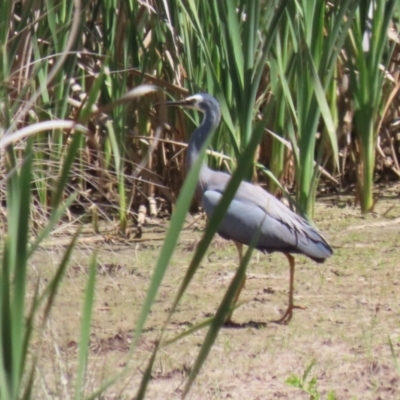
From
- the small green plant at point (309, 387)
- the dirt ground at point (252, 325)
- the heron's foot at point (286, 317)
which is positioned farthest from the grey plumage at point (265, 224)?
the small green plant at point (309, 387)

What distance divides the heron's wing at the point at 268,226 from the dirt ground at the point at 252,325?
302 mm

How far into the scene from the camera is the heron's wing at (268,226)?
204 inches

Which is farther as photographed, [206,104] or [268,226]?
[206,104]

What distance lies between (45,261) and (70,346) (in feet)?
1.32

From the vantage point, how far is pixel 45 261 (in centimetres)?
425

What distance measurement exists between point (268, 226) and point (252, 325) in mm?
551

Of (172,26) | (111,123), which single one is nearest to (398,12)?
(172,26)

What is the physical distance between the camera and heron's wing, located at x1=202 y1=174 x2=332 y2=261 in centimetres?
518

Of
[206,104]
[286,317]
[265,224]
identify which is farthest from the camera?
[206,104]

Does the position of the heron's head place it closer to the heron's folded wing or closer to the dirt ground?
the heron's folded wing

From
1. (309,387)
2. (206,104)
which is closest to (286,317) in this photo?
(309,387)

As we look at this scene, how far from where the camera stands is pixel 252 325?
196 inches

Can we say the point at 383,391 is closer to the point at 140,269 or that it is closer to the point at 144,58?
the point at 140,269

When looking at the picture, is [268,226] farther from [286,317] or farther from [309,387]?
[309,387]
